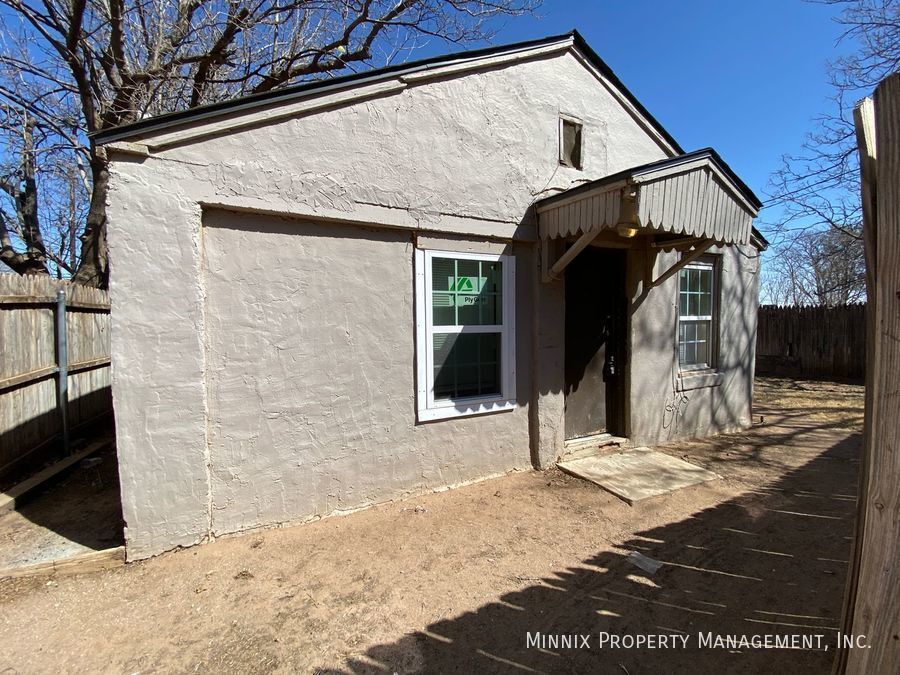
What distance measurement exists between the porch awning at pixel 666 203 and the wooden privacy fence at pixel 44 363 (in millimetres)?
5596

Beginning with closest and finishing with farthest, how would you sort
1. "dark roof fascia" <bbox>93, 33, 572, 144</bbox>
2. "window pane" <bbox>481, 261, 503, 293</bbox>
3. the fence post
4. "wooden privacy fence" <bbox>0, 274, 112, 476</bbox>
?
1. "dark roof fascia" <bbox>93, 33, 572, 144</bbox>
2. "wooden privacy fence" <bbox>0, 274, 112, 476</bbox>
3. "window pane" <bbox>481, 261, 503, 293</bbox>
4. the fence post

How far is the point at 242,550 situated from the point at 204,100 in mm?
9629

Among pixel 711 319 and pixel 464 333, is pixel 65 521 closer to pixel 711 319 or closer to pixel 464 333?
pixel 464 333

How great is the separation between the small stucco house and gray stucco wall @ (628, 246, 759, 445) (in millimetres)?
57

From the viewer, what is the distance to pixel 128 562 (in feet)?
10.2

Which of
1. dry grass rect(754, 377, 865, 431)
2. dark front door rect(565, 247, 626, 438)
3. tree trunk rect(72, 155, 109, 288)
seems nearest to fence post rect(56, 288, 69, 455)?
tree trunk rect(72, 155, 109, 288)

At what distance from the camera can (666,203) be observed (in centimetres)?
392

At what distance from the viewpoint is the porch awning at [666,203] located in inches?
149

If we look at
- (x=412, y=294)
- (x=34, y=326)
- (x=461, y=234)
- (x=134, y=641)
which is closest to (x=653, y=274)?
(x=461, y=234)

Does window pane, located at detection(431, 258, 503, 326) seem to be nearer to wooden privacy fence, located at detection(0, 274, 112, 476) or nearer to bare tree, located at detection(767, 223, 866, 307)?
wooden privacy fence, located at detection(0, 274, 112, 476)

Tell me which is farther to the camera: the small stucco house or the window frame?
the window frame

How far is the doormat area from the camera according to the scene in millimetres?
4492

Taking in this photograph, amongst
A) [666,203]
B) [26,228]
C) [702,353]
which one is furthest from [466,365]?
[26,228]

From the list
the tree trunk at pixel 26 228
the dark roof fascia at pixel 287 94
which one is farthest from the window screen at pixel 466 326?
the tree trunk at pixel 26 228
